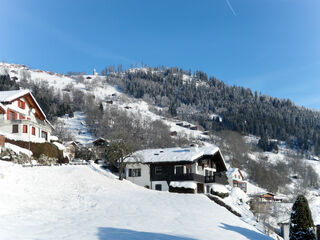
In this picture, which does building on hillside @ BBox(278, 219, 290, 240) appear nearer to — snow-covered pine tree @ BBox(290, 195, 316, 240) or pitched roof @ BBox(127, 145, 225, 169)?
pitched roof @ BBox(127, 145, 225, 169)

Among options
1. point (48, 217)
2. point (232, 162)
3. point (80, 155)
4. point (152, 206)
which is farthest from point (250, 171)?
point (48, 217)

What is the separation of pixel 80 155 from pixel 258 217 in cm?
3492

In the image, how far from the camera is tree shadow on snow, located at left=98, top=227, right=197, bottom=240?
46.6 ft

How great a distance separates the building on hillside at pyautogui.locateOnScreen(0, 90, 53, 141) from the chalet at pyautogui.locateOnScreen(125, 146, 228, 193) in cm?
1433

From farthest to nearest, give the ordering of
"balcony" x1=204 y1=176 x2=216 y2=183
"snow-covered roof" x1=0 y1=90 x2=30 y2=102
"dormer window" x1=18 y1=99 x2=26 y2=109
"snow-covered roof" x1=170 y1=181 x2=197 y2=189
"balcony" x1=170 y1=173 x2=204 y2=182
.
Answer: "dormer window" x1=18 y1=99 x2=26 y2=109
"balcony" x1=204 y1=176 x2=216 y2=183
"snow-covered roof" x1=0 y1=90 x2=30 y2=102
"balcony" x1=170 y1=173 x2=204 y2=182
"snow-covered roof" x1=170 y1=181 x2=197 y2=189

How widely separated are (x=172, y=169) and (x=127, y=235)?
29.6m

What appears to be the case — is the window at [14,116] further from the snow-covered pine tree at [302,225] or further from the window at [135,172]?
the snow-covered pine tree at [302,225]

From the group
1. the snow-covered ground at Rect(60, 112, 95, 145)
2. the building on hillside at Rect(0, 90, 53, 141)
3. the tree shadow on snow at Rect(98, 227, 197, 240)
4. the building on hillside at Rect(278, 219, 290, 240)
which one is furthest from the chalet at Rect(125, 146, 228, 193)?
the snow-covered ground at Rect(60, 112, 95, 145)

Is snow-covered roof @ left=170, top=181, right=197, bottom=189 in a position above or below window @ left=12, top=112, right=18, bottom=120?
below

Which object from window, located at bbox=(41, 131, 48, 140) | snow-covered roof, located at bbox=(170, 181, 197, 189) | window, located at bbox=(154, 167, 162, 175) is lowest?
snow-covered roof, located at bbox=(170, 181, 197, 189)

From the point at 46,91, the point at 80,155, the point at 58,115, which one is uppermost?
the point at 46,91

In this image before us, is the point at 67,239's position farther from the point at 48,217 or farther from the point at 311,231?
the point at 311,231

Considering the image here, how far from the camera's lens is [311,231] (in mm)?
21672

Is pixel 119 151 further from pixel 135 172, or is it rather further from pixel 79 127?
pixel 79 127
